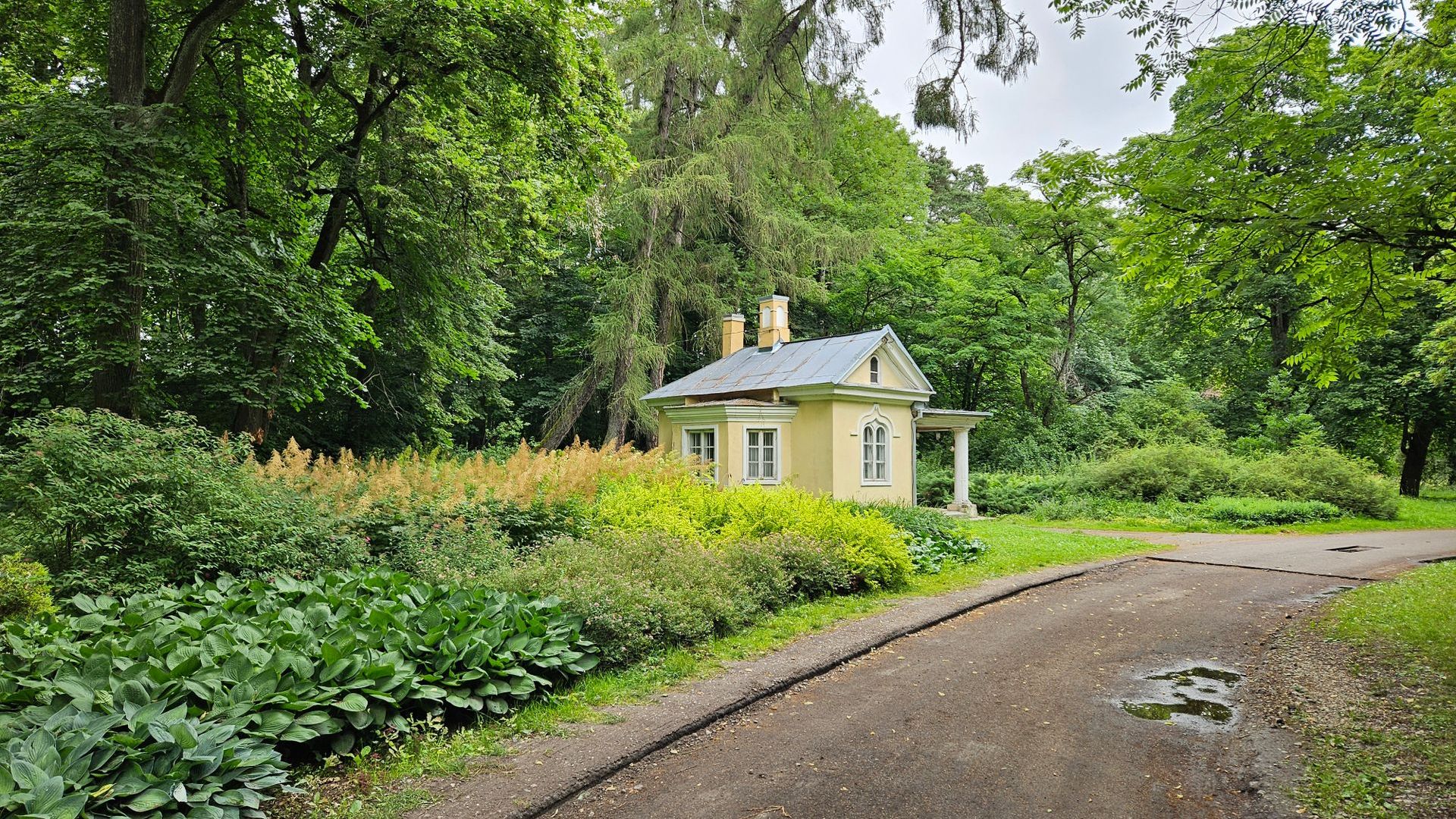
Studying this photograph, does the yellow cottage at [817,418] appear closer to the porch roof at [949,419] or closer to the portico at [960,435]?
the porch roof at [949,419]

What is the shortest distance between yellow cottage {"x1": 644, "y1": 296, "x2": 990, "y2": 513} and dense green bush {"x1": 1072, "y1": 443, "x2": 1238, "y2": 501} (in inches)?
215

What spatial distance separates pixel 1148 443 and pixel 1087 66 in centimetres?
1925

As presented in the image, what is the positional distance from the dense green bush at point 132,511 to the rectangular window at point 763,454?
437 inches

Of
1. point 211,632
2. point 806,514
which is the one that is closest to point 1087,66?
point 806,514

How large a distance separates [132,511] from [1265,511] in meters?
20.7

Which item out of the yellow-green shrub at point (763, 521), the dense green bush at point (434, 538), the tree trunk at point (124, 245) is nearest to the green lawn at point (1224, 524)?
the yellow-green shrub at point (763, 521)

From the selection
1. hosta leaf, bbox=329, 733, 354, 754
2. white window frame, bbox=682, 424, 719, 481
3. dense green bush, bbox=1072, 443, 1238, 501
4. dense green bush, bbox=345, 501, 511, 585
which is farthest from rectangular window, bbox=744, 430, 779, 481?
hosta leaf, bbox=329, 733, 354, 754

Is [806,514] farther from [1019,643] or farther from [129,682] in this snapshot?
[129,682]

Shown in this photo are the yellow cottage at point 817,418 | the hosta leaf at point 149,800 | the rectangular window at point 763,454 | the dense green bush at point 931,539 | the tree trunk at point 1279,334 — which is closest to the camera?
the hosta leaf at point 149,800

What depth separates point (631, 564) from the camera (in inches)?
291

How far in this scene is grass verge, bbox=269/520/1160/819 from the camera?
3.68 metres

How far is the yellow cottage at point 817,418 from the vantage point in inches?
655

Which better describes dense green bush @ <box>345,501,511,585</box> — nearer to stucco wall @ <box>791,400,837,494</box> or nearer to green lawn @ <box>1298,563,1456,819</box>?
green lawn @ <box>1298,563,1456,819</box>

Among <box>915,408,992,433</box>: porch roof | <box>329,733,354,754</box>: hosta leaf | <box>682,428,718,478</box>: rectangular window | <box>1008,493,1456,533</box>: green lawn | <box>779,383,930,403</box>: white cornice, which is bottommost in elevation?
<box>1008,493,1456,533</box>: green lawn
